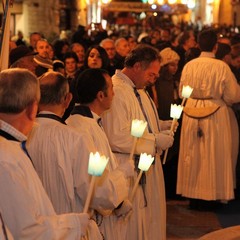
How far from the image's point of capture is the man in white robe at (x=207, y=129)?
10258 millimetres

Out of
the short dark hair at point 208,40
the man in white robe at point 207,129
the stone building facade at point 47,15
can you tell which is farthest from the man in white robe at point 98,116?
the stone building facade at point 47,15

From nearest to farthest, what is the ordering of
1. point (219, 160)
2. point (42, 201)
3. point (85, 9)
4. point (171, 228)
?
point (42, 201) → point (171, 228) → point (219, 160) → point (85, 9)

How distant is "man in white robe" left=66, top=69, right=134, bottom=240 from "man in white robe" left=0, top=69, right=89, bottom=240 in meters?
1.49

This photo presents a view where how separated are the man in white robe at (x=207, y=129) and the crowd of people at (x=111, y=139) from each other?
0.01 metres

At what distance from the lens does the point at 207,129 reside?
1055cm

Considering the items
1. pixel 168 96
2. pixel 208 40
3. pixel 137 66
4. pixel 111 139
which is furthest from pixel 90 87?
pixel 168 96

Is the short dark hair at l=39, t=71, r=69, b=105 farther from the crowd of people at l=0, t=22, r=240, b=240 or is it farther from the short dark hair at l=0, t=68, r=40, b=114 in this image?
the short dark hair at l=0, t=68, r=40, b=114

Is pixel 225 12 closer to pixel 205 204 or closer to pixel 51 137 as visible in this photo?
pixel 205 204

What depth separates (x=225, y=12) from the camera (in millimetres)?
62312

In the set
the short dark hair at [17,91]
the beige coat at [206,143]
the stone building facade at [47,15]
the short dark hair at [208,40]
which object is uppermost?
the short dark hair at [17,91]

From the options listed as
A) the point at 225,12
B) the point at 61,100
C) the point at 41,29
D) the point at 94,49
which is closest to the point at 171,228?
the point at 94,49

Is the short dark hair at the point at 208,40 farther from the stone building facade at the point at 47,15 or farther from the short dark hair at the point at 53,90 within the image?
the stone building facade at the point at 47,15

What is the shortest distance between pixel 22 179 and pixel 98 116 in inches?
86.2

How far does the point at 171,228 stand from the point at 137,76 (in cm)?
298
